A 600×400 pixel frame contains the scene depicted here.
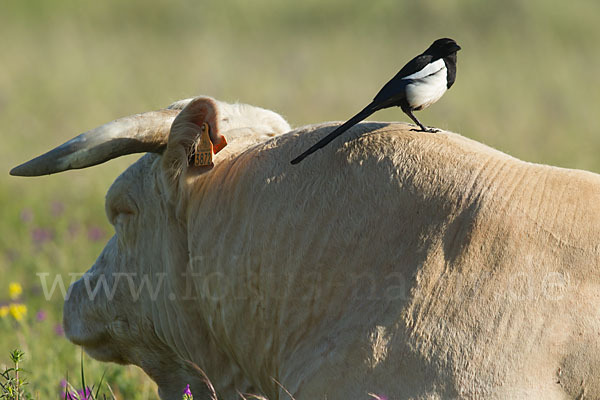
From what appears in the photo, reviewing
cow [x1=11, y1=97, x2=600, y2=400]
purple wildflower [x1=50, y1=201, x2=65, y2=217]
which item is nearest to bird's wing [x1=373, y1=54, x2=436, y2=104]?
cow [x1=11, y1=97, x2=600, y2=400]

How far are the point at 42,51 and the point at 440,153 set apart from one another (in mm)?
19728

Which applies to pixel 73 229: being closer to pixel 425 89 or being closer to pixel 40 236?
pixel 40 236

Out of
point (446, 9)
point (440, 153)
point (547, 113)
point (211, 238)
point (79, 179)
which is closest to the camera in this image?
point (440, 153)

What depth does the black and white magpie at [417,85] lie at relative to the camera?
270cm

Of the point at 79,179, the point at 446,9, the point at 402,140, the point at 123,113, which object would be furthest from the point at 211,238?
the point at 446,9

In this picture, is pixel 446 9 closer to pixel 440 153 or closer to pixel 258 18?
pixel 258 18

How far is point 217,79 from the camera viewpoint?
18125 millimetres

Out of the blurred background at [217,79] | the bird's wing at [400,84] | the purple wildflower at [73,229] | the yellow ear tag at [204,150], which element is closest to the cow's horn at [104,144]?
the yellow ear tag at [204,150]

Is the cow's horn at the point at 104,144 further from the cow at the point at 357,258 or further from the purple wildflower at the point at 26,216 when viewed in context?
the purple wildflower at the point at 26,216

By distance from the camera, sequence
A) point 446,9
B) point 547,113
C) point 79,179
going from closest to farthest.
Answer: point 79,179
point 547,113
point 446,9

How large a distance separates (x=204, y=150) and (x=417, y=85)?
2.78 ft

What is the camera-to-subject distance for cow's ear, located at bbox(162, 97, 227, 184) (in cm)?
311

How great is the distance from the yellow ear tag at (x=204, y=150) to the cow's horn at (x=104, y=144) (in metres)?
0.17

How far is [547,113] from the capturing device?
52.1 feet
